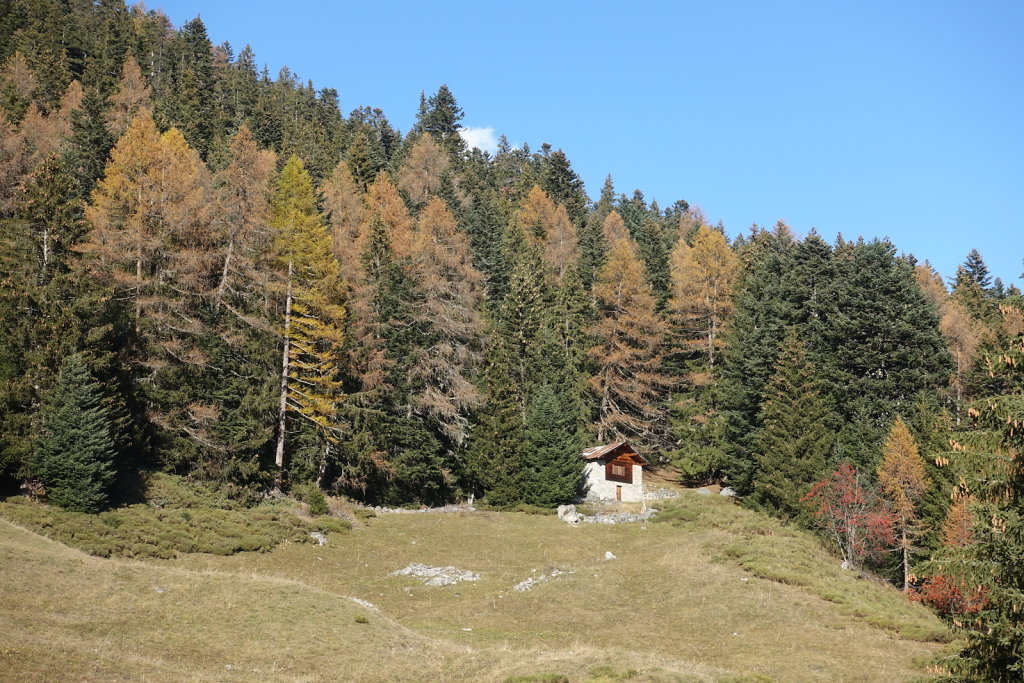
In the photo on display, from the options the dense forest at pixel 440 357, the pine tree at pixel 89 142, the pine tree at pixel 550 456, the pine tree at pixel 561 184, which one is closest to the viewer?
→ the dense forest at pixel 440 357

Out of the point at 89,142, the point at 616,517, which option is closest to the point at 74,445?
Answer: the point at 616,517

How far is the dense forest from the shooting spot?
35.5 m

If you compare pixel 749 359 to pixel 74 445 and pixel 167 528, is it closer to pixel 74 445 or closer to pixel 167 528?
pixel 167 528

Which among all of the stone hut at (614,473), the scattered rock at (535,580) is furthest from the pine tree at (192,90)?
the scattered rock at (535,580)

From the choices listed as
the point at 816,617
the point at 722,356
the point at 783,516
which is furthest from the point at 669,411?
the point at 816,617

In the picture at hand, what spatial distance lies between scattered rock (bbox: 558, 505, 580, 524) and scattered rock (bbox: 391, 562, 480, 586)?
581 inches

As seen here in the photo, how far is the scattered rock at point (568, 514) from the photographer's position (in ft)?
168

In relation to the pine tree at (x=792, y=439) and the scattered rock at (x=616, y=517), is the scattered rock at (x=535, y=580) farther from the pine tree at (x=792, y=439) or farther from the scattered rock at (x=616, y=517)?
the pine tree at (x=792, y=439)

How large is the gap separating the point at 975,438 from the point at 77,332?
37.3 m

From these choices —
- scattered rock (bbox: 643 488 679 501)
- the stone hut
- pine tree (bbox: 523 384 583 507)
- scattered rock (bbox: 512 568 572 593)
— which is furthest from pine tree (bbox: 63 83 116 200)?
scattered rock (bbox: 643 488 679 501)

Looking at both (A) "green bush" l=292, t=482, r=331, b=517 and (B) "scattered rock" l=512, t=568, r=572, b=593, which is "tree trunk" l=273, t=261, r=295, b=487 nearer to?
(A) "green bush" l=292, t=482, r=331, b=517

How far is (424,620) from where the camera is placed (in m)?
29.5

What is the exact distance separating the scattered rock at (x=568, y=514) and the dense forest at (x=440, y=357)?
2.24 metres

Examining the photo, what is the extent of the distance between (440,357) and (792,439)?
24.9m
